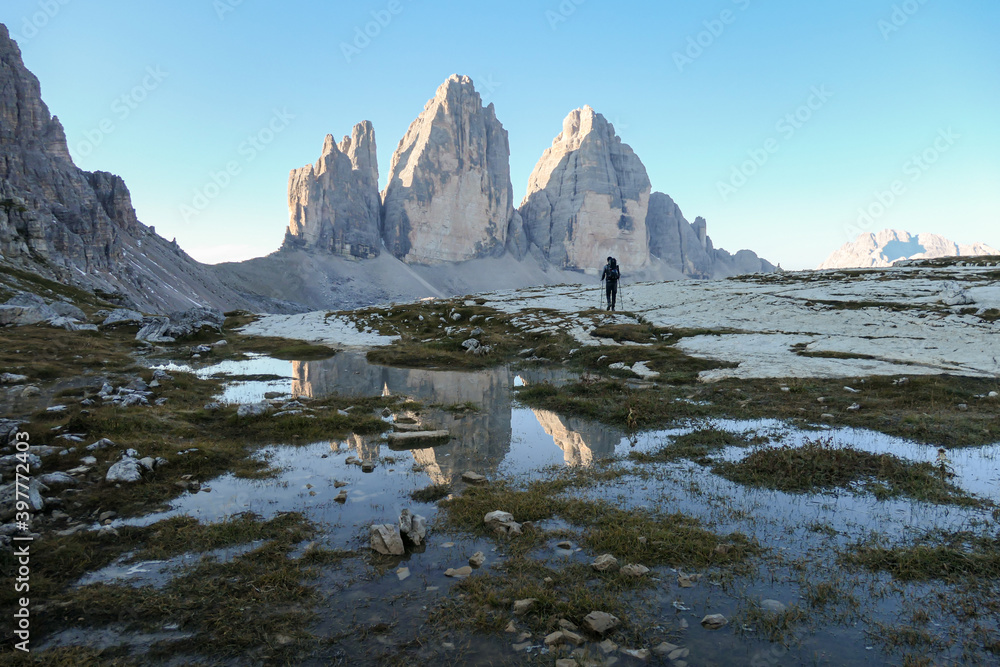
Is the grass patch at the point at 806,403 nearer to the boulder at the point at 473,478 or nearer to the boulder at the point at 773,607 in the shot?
the boulder at the point at 473,478

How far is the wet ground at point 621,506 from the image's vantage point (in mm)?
5141

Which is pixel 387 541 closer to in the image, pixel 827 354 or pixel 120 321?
pixel 827 354

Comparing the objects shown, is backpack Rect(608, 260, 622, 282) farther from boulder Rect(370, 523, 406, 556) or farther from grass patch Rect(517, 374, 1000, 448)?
boulder Rect(370, 523, 406, 556)

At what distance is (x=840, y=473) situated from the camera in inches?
374

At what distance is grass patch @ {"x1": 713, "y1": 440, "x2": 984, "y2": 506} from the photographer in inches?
341

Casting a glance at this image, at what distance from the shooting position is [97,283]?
110 metres

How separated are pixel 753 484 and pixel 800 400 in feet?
25.6

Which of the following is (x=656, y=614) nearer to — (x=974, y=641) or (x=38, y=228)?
(x=974, y=641)

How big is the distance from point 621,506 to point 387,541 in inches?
151

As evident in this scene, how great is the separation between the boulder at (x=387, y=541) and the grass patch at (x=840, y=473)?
6.21 m

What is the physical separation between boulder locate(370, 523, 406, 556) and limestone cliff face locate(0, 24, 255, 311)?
116 m

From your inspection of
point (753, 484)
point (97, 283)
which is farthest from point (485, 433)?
point (97, 283)

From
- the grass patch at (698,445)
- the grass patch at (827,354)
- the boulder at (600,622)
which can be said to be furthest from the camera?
the grass patch at (827,354)

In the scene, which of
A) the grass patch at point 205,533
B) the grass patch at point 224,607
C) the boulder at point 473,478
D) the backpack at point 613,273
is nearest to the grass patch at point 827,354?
the backpack at point 613,273
